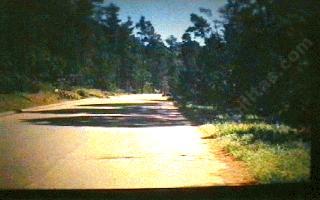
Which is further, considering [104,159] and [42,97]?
[42,97]

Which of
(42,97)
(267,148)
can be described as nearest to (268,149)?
(267,148)

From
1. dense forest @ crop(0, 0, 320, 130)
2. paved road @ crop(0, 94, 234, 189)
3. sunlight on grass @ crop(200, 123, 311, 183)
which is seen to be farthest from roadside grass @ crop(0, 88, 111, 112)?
sunlight on grass @ crop(200, 123, 311, 183)

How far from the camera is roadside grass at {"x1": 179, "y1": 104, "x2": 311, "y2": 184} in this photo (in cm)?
843

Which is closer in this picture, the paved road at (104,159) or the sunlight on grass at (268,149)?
the paved road at (104,159)

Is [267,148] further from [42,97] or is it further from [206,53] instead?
[42,97]

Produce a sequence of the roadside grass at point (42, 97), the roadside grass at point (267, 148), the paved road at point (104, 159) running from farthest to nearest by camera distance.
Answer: the roadside grass at point (42, 97) → the roadside grass at point (267, 148) → the paved road at point (104, 159)

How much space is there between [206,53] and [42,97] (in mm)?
14324

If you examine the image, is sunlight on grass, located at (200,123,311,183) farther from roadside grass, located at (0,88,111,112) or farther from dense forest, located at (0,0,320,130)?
roadside grass, located at (0,88,111,112)

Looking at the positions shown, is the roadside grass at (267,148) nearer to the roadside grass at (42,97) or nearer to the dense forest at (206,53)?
the dense forest at (206,53)

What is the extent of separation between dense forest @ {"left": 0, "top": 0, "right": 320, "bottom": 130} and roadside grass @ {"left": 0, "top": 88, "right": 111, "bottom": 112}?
81 centimetres

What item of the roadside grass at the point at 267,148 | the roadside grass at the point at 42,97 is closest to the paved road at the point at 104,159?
the roadside grass at the point at 267,148

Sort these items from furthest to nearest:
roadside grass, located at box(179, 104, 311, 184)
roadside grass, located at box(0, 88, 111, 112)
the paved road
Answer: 1. roadside grass, located at box(0, 88, 111, 112)
2. roadside grass, located at box(179, 104, 311, 184)
3. the paved road

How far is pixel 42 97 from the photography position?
32.4 meters

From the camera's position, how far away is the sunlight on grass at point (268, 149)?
844 cm
